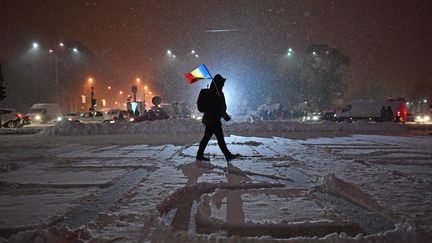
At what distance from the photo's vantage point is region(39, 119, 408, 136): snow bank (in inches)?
741

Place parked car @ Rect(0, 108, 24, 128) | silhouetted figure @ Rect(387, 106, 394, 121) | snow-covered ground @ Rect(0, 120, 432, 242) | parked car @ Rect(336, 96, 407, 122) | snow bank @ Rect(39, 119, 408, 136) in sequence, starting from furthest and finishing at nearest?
parked car @ Rect(336, 96, 407, 122) < silhouetted figure @ Rect(387, 106, 394, 121) < parked car @ Rect(0, 108, 24, 128) < snow bank @ Rect(39, 119, 408, 136) < snow-covered ground @ Rect(0, 120, 432, 242)

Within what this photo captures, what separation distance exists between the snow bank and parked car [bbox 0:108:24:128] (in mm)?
13695

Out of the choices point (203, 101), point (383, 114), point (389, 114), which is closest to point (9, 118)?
point (203, 101)

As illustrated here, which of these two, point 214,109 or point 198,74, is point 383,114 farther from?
point 214,109

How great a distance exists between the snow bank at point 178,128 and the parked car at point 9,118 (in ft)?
44.9

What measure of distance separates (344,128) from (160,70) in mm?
47272

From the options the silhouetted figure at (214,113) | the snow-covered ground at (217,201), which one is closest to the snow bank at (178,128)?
the snow-covered ground at (217,201)

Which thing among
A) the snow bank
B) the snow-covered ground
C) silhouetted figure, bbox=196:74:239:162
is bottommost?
the snow-covered ground

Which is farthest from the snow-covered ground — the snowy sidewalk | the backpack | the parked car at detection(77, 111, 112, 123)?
the parked car at detection(77, 111, 112, 123)

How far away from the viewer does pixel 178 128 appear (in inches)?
787

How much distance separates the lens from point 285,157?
8.42m

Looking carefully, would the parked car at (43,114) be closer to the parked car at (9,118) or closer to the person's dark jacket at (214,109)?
the parked car at (9,118)

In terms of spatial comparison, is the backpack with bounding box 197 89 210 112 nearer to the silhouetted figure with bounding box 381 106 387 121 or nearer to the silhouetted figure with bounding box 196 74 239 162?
the silhouetted figure with bounding box 196 74 239 162

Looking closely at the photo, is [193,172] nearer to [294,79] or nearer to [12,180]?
[12,180]
